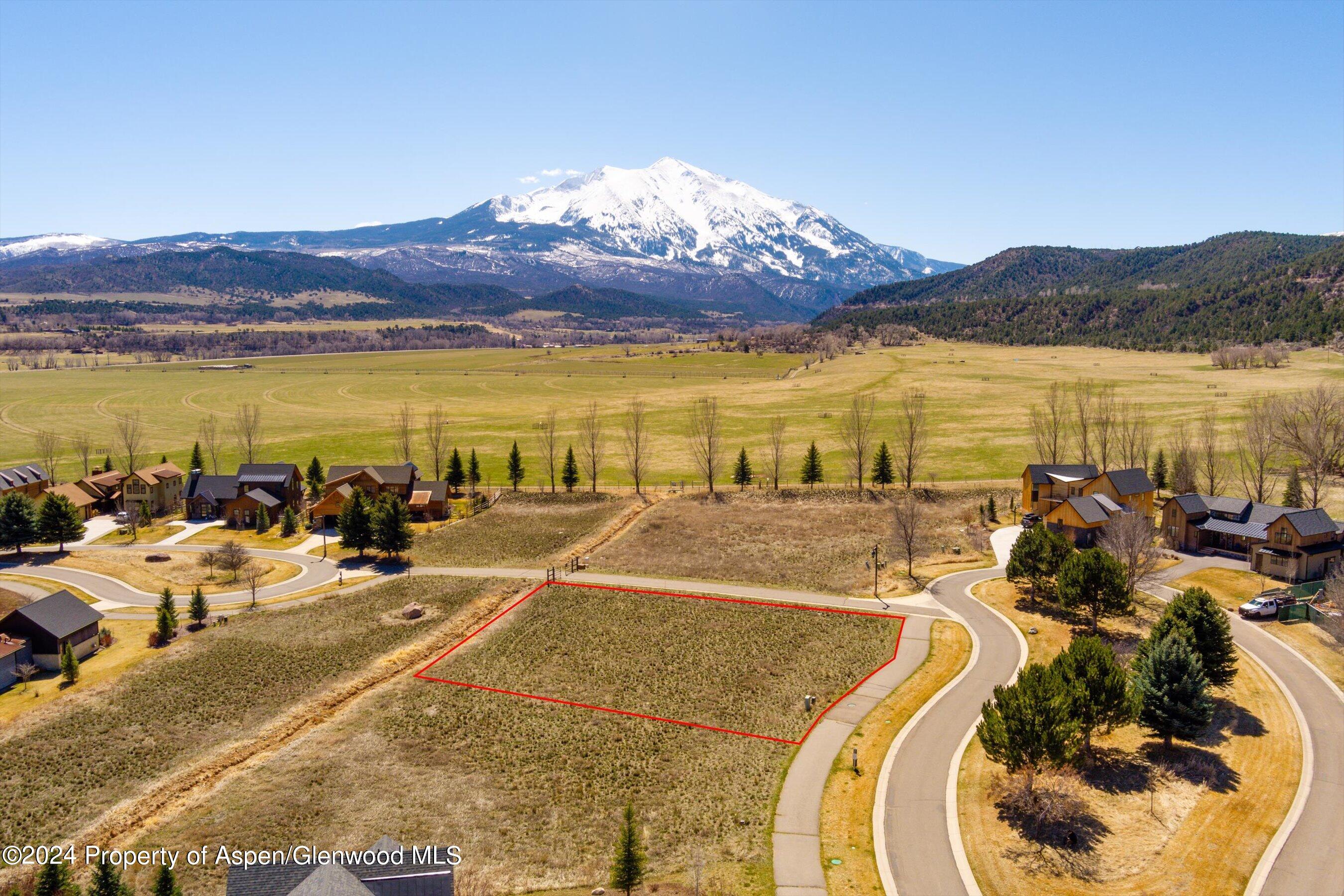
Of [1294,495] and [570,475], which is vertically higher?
[1294,495]

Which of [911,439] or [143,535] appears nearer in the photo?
[143,535]

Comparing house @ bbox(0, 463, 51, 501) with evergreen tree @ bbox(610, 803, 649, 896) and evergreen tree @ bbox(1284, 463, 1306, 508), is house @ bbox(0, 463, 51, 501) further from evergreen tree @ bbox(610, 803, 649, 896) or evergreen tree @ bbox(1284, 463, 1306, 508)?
evergreen tree @ bbox(1284, 463, 1306, 508)

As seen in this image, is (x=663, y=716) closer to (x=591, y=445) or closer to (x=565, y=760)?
(x=565, y=760)

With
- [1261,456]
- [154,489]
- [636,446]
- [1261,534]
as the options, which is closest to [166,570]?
[154,489]

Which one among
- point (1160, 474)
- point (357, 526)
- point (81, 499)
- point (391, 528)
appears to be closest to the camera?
point (391, 528)

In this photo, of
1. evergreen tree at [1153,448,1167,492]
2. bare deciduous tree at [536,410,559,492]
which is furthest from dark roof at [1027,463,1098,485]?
bare deciduous tree at [536,410,559,492]

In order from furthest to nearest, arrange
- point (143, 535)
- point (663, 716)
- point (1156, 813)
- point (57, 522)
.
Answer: point (143, 535), point (57, 522), point (663, 716), point (1156, 813)

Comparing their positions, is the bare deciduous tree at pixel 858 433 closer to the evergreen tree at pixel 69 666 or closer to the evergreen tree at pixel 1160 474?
the evergreen tree at pixel 1160 474
